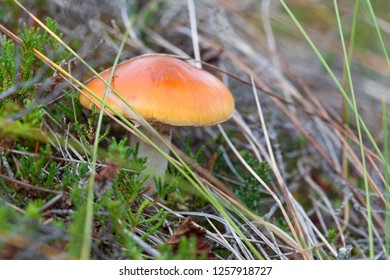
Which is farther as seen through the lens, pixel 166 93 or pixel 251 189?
pixel 251 189

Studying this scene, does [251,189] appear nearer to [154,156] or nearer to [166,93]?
[154,156]

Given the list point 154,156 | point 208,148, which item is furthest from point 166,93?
point 208,148

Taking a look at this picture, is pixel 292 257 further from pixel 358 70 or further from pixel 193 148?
pixel 358 70

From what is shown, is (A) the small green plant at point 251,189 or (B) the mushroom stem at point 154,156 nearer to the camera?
(B) the mushroom stem at point 154,156

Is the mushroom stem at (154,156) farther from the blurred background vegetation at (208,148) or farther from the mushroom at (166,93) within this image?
the mushroom at (166,93)

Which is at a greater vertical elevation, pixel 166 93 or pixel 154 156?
pixel 166 93

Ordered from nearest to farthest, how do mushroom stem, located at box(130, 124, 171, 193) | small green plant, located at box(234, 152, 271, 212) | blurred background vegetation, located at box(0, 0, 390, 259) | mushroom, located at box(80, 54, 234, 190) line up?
blurred background vegetation, located at box(0, 0, 390, 259), mushroom, located at box(80, 54, 234, 190), mushroom stem, located at box(130, 124, 171, 193), small green plant, located at box(234, 152, 271, 212)

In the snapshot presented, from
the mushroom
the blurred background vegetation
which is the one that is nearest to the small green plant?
the blurred background vegetation

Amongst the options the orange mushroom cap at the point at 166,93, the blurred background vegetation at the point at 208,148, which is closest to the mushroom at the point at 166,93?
the orange mushroom cap at the point at 166,93

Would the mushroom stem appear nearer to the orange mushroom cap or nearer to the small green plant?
the orange mushroom cap
